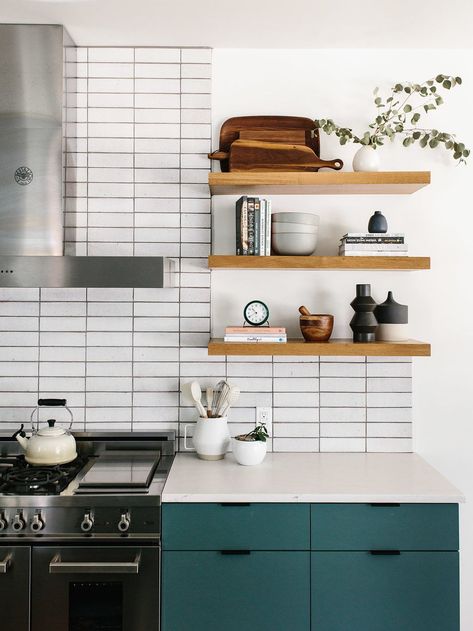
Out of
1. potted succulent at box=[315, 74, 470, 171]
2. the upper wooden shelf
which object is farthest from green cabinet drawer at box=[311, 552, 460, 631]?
potted succulent at box=[315, 74, 470, 171]

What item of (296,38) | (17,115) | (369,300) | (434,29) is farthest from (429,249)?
(17,115)

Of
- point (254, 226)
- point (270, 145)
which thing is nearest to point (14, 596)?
point (254, 226)

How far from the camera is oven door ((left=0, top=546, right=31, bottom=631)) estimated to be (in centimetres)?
189

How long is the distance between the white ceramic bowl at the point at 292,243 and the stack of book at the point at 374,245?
0.16m

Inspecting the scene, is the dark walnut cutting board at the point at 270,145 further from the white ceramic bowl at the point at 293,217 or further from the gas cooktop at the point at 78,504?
the gas cooktop at the point at 78,504

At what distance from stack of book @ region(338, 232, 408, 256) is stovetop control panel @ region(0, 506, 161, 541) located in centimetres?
128

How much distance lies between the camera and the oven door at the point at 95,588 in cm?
190

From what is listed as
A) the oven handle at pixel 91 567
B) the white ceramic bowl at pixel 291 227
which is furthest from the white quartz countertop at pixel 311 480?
the white ceramic bowl at pixel 291 227

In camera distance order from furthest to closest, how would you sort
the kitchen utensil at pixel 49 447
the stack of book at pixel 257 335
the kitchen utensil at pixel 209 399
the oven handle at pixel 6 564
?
1. the kitchen utensil at pixel 209 399
2. the stack of book at pixel 257 335
3. the kitchen utensil at pixel 49 447
4. the oven handle at pixel 6 564

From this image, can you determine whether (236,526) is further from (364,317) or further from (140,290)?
(140,290)

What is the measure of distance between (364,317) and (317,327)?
0.20m

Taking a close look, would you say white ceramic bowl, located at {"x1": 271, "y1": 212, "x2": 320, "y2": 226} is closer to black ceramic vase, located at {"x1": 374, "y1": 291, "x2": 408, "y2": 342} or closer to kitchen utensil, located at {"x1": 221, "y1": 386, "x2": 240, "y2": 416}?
black ceramic vase, located at {"x1": 374, "y1": 291, "x2": 408, "y2": 342}

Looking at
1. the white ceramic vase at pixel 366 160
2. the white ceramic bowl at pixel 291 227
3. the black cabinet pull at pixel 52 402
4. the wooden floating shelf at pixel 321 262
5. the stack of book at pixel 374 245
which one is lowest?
the black cabinet pull at pixel 52 402

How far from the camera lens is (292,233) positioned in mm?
2338
